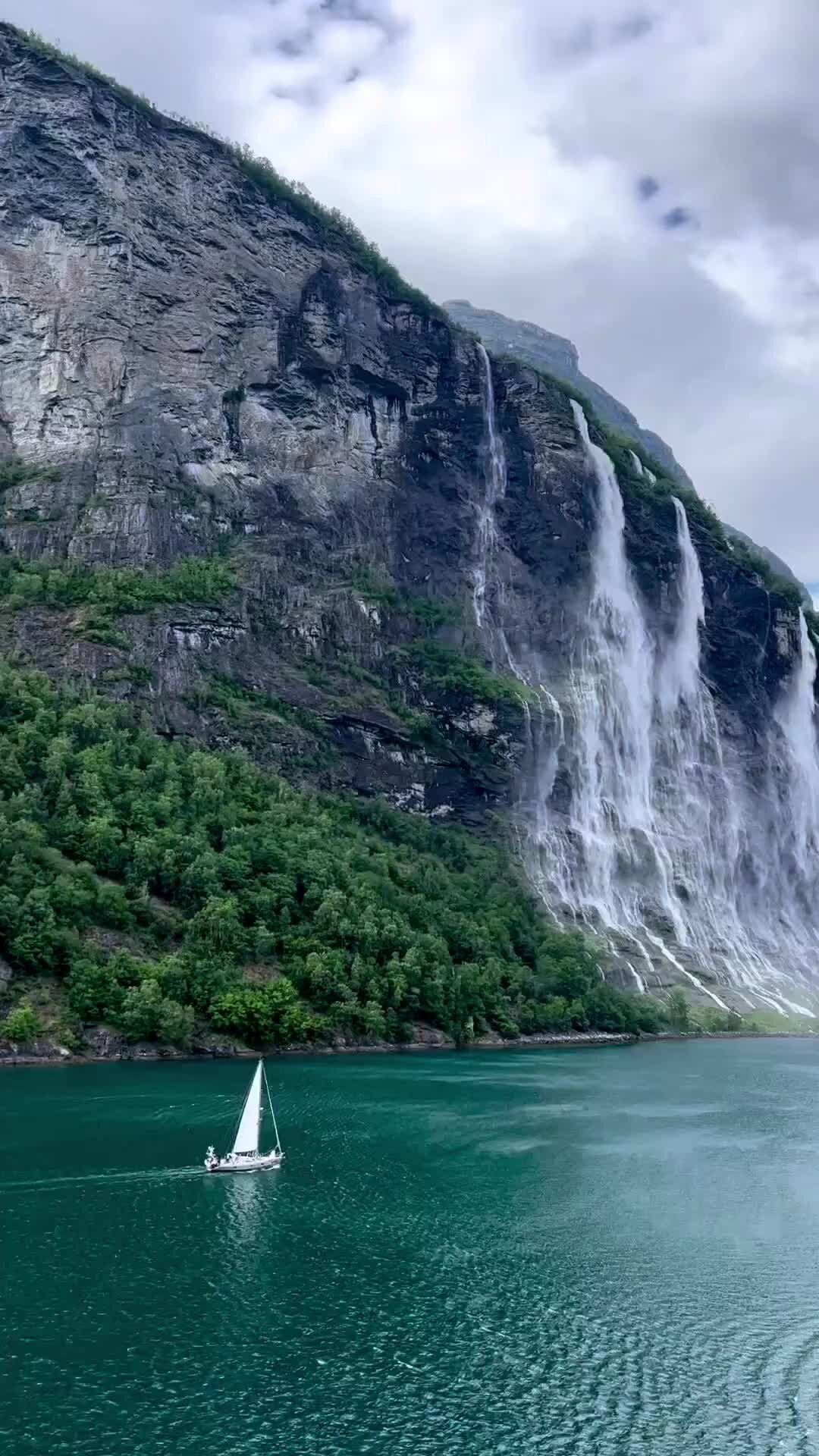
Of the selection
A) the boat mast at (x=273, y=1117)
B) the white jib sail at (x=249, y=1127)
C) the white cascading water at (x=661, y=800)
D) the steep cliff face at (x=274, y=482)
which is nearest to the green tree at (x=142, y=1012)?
the boat mast at (x=273, y=1117)

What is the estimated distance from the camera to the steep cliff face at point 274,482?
9544 centimetres

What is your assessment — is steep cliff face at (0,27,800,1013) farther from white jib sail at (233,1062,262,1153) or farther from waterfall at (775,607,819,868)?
white jib sail at (233,1062,262,1153)

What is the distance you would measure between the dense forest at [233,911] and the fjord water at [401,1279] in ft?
32.3

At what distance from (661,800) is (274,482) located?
47802 millimetres

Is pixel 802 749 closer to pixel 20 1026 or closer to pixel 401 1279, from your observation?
pixel 20 1026

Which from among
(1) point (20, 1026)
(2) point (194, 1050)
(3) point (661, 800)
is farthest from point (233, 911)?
(3) point (661, 800)

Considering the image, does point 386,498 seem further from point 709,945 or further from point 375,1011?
point 375,1011

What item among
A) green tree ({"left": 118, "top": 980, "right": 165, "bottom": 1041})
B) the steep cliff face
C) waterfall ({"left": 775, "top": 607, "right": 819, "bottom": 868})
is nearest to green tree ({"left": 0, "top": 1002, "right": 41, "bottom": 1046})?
green tree ({"left": 118, "top": 980, "right": 165, "bottom": 1041})

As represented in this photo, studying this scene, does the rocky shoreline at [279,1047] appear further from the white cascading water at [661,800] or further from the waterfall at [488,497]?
the waterfall at [488,497]

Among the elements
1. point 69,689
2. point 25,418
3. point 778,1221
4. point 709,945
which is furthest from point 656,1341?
point 25,418

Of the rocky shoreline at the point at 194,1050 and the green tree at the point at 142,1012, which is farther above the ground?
the green tree at the point at 142,1012

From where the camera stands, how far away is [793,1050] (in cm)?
8362

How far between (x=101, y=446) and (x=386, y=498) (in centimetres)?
2771

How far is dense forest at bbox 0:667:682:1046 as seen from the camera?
6081 cm
